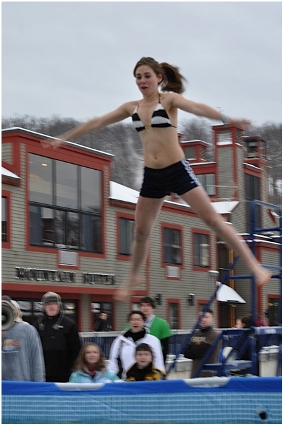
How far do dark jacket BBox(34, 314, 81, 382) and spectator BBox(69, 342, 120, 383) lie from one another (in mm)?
690

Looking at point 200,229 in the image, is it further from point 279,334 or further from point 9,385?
point 9,385

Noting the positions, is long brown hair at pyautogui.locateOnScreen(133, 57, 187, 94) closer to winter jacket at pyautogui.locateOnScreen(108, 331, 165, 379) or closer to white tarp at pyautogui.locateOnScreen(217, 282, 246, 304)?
winter jacket at pyautogui.locateOnScreen(108, 331, 165, 379)

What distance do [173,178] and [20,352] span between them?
174 centimetres

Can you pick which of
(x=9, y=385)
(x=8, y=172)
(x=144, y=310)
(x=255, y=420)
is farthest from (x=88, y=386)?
(x=8, y=172)

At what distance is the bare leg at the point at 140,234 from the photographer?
15.1ft

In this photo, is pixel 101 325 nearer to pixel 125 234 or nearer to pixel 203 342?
pixel 125 234

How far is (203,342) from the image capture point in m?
8.02

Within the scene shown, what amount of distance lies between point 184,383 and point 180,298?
21.9m

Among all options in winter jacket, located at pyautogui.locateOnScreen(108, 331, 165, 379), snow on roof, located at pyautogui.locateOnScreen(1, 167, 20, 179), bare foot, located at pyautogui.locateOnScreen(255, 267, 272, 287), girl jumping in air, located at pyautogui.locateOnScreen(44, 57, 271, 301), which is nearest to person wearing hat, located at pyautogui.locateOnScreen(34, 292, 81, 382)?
winter jacket, located at pyautogui.locateOnScreen(108, 331, 165, 379)

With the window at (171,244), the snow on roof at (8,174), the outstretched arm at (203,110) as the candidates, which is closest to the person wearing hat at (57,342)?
the outstretched arm at (203,110)

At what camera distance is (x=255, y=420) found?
4.17 meters

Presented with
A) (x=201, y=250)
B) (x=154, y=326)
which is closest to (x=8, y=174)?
(x=201, y=250)

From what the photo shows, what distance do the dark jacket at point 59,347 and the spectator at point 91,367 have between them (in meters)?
0.69

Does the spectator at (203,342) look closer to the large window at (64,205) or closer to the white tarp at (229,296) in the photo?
the large window at (64,205)
